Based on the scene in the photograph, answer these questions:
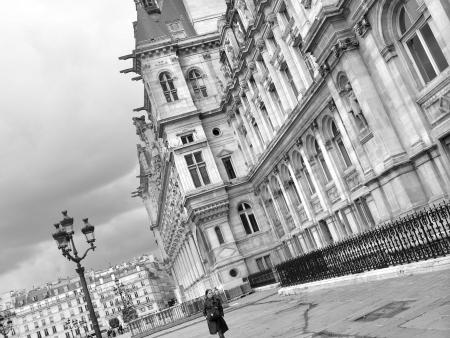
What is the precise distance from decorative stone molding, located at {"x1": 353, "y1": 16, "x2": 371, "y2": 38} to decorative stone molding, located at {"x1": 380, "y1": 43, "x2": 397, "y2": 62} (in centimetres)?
98

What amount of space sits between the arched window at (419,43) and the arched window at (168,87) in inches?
993

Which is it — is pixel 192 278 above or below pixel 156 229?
below

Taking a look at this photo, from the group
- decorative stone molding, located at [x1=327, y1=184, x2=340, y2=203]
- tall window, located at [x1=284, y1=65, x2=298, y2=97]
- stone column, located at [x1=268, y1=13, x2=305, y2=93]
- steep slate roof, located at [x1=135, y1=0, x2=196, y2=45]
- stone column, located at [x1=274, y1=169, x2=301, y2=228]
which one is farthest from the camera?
steep slate roof, located at [x1=135, y1=0, x2=196, y2=45]

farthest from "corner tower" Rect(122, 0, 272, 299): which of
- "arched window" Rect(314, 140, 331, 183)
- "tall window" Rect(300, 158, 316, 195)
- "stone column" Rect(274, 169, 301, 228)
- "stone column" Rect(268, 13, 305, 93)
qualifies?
"stone column" Rect(268, 13, 305, 93)

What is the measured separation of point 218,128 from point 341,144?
55.3ft

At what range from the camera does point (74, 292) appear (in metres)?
158

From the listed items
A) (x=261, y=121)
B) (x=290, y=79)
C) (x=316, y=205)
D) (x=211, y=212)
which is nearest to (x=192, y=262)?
(x=211, y=212)

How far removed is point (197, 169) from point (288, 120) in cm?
1239

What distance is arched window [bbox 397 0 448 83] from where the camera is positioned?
14.4m

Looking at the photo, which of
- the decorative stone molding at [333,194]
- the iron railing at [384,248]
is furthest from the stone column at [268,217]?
the iron railing at [384,248]

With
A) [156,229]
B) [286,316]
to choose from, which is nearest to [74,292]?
[156,229]

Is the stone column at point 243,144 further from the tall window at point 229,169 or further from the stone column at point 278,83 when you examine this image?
the stone column at point 278,83

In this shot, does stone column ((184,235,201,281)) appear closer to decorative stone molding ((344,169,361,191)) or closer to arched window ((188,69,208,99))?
arched window ((188,69,208,99))

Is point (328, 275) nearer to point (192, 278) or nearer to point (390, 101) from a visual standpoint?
point (390, 101)
